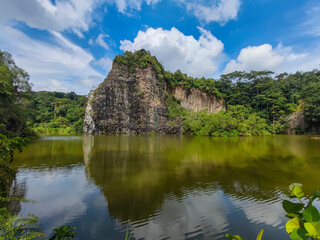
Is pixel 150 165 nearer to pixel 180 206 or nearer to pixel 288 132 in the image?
pixel 180 206

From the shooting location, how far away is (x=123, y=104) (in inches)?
1623

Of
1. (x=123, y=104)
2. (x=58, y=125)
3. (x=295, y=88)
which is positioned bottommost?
(x=58, y=125)

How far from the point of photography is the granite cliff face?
131 ft

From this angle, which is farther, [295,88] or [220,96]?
[220,96]

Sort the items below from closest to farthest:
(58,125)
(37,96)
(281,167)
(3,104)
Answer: (281,167) < (3,104) < (58,125) < (37,96)

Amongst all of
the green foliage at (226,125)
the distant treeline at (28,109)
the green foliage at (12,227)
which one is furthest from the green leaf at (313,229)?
the green foliage at (226,125)

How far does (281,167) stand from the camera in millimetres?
8945

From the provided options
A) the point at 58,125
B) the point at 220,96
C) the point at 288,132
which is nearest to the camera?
the point at 288,132

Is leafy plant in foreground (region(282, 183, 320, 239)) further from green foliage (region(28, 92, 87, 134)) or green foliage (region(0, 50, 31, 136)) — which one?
green foliage (region(28, 92, 87, 134))

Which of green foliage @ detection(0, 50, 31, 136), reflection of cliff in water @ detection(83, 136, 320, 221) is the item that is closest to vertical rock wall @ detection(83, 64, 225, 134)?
green foliage @ detection(0, 50, 31, 136)

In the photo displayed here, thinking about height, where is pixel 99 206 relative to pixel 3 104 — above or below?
below

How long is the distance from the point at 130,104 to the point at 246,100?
97.8ft

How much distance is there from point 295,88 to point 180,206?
168 ft

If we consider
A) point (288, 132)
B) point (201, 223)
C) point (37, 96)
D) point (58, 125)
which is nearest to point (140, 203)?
point (201, 223)
